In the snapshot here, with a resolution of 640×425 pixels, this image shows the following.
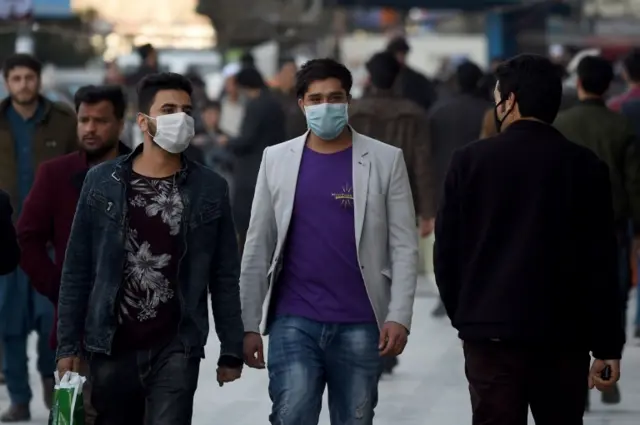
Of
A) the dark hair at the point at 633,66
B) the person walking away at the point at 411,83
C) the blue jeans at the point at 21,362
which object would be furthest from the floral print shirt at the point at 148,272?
the person walking away at the point at 411,83

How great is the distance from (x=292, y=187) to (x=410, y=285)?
529 millimetres

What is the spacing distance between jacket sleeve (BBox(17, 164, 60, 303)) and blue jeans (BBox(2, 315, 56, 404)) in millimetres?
2332

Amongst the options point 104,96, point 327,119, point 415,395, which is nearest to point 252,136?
point 415,395

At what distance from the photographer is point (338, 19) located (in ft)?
113

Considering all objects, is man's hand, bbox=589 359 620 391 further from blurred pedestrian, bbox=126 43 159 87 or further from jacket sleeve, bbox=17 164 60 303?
blurred pedestrian, bbox=126 43 159 87

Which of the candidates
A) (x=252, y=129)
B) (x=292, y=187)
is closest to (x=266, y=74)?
(x=252, y=129)

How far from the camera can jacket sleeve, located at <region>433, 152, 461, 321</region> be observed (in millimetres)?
5801

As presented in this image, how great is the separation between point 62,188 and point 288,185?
1089 millimetres

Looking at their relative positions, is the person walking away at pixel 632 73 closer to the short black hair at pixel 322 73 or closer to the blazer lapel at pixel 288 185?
the short black hair at pixel 322 73

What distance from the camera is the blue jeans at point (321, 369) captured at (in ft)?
21.0

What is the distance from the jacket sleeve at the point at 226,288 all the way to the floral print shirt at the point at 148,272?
21 centimetres

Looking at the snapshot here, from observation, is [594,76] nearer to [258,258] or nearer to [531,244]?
[258,258]

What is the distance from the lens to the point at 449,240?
5805mm

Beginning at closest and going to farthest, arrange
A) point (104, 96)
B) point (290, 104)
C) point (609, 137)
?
point (104, 96), point (609, 137), point (290, 104)
